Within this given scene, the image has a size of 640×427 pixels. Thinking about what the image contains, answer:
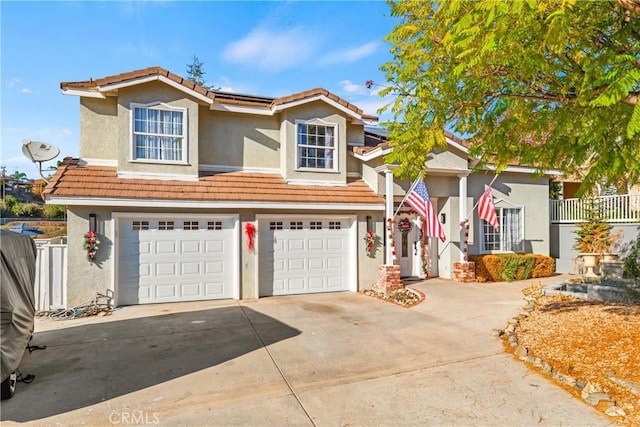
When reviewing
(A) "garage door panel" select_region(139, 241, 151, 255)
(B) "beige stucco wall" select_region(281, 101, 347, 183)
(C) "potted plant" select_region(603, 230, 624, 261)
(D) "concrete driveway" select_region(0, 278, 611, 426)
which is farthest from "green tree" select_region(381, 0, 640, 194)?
(C) "potted plant" select_region(603, 230, 624, 261)

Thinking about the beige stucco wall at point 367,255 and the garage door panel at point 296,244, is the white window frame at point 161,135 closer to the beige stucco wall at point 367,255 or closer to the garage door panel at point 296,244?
the garage door panel at point 296,244

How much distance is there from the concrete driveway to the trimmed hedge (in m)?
4.22

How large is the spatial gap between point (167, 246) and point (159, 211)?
3.37 feet

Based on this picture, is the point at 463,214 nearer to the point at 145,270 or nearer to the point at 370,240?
the point at 370,240

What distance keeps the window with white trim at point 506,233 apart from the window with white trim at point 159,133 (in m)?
11.4

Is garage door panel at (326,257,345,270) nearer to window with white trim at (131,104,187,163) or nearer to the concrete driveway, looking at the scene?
the concrete driveway

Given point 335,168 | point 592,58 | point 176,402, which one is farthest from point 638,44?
point 335,168

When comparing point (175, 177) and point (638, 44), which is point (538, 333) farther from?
point (175, 177)

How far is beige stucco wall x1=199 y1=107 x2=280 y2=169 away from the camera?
11086mm

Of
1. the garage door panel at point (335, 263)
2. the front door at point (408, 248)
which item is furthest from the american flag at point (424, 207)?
the garage door panel at point (335, 263)

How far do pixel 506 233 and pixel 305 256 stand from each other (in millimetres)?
8534

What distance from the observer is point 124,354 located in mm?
6062

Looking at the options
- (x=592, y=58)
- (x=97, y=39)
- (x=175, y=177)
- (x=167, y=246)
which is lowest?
(x=167, y=246)

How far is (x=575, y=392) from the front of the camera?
450 cm
